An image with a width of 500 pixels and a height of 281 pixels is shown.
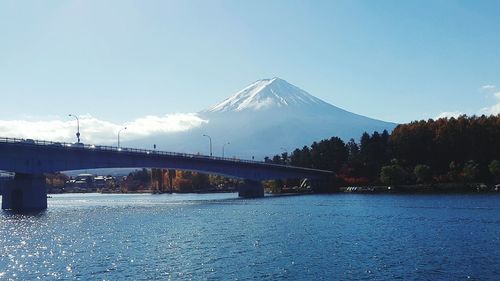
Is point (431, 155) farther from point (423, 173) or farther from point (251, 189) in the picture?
point (251, 189)

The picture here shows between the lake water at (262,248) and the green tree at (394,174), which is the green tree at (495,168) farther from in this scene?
the lake water at (262,248)

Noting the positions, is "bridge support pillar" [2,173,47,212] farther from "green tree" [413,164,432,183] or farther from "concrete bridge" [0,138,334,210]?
"green tree" [413,164,432,183]

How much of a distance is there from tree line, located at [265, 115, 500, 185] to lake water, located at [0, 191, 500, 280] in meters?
60.6

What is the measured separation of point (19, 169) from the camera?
83.7 meters

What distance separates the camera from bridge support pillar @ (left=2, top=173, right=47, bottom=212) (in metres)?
86.9

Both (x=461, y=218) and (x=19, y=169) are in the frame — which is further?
(x=19, y=169)

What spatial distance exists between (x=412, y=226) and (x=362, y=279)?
83.5 feet

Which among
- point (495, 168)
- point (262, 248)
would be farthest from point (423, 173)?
point (262, 248)

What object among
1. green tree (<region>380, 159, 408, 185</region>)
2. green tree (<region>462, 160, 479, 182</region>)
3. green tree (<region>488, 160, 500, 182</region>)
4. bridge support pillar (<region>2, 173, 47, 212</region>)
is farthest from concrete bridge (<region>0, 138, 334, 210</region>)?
green tree (<region>488, 160, 500, 182</region>)

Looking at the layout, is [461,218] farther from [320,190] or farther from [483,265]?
[320,190]

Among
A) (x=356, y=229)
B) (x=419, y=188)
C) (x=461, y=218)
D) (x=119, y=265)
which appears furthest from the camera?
(x=419, y=188)

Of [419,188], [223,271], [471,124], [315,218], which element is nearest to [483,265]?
[223,271]

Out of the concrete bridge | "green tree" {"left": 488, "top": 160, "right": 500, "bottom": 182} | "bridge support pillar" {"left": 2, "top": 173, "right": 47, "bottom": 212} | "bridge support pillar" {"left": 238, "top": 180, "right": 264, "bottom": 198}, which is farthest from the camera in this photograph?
"bridge support pillar" {"left": 238, "top": 180, "right": 264, "bottom": 198}

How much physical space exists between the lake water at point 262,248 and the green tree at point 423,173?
59.8 meters
